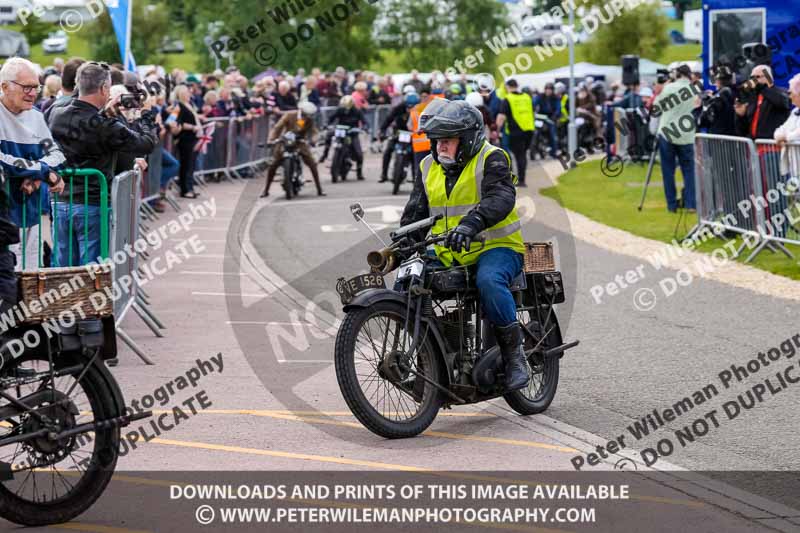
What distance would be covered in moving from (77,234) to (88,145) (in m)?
0.67

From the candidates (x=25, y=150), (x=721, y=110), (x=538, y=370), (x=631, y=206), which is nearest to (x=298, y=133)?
(x=631, y=206)

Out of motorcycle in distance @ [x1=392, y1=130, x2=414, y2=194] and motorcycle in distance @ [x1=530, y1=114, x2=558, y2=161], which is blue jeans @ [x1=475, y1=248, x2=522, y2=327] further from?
motorcycle in distance @ [x1=530, y1=114, x2=558, y2=161]

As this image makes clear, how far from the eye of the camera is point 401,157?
25.5m

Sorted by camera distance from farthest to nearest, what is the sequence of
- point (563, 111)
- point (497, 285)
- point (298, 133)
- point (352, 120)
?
point (563, 111) → point (352, 120) → point (298, 133) → point (497, 285)

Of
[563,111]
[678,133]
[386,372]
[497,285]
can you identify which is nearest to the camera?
[386,372]

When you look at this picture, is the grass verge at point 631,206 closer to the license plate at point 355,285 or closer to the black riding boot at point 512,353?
the black riding boot at point 512,353

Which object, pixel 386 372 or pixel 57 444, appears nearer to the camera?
pixel 57 444

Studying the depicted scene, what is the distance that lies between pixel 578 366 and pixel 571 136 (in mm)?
25234

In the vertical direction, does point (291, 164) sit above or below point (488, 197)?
below

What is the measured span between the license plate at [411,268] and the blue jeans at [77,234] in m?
2.91

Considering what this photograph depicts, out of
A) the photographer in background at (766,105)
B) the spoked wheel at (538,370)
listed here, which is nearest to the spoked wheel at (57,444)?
the spoked wheel at (538,370)

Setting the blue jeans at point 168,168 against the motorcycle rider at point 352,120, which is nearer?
the blue jeans at point 168,168

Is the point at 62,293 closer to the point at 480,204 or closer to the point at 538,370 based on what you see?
the point at 480,204

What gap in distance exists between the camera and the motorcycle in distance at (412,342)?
288 inches
